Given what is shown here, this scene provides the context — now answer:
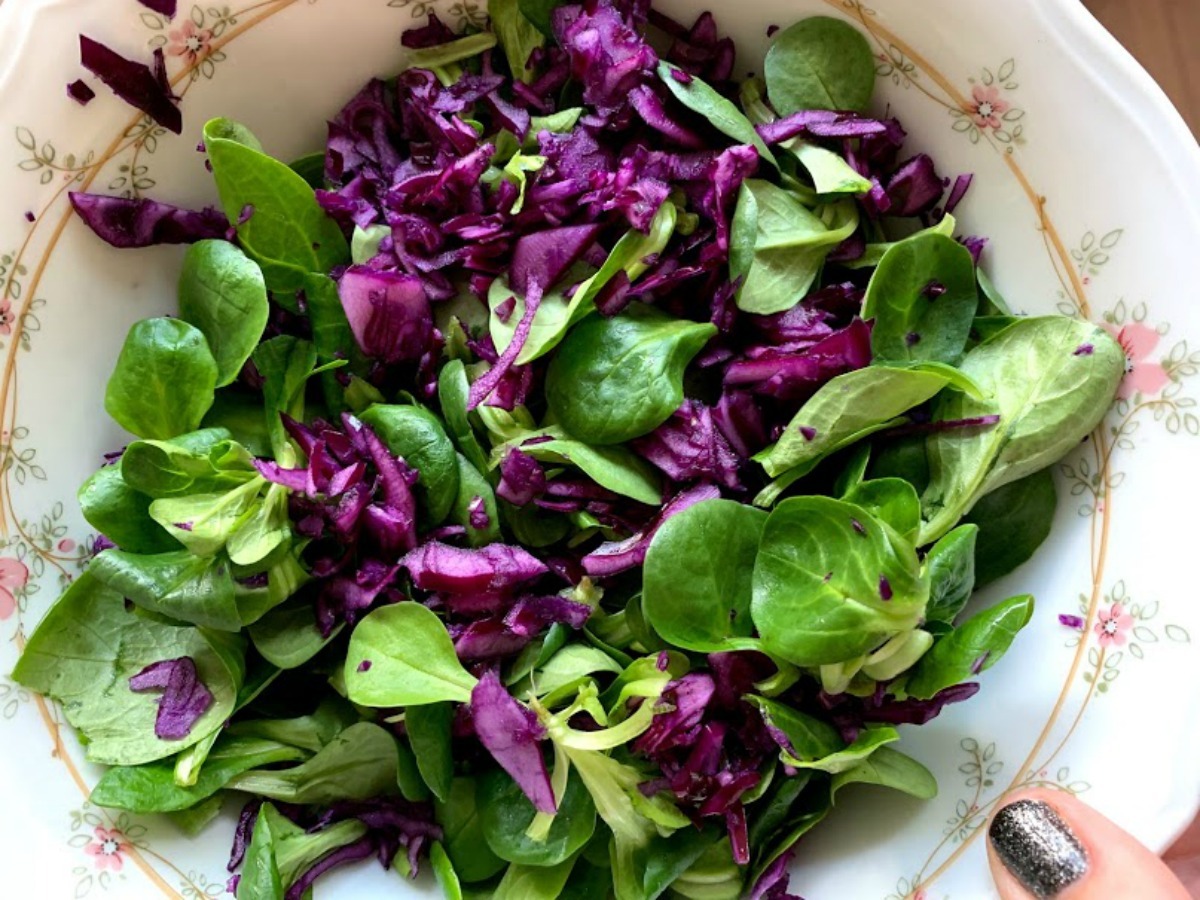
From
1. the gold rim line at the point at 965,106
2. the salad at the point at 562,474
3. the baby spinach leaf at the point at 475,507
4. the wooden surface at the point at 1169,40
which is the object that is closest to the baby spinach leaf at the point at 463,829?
the salad at the point at 562,474

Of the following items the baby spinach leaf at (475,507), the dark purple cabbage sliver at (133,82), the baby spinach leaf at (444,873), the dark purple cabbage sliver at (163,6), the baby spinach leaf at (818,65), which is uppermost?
the baby spinach leaf at (818,65)

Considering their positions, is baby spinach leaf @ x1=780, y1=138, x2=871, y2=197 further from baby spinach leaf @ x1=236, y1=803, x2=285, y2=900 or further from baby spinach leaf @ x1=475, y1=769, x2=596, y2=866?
baby spinach leaf @ x1=236, y1=803, x2=285, y2=900

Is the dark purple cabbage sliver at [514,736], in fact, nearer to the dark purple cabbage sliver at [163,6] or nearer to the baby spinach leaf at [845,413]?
the baby spinach leaf at [845,413]

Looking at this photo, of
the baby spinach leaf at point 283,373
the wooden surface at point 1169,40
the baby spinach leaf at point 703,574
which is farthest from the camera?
the wooden surface at point 1169,40

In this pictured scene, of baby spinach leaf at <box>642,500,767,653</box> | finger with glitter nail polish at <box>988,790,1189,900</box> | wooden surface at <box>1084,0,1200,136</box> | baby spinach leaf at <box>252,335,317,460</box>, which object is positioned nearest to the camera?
finger with glitter nail polish at <box>988,790,1189,900</box>

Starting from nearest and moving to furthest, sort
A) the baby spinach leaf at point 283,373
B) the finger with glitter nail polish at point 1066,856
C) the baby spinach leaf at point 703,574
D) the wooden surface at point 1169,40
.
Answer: the finger with glitter nail polish at point 1066,856, the baby spinach leaf at point 703,574, the baby spinach leaf at point 283,373, the wooden surface at point 1169,40

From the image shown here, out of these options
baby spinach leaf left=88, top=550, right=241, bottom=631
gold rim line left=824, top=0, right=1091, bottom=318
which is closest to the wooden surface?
gold rim line left=824, top=0, right=1091, bottom=318
